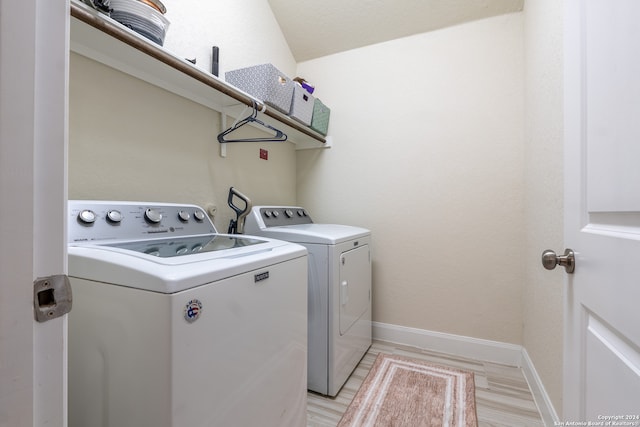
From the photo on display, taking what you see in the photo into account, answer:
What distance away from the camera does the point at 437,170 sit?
83.4 inches

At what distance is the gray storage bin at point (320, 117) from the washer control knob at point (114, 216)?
4.92ft

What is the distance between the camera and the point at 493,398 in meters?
1.59

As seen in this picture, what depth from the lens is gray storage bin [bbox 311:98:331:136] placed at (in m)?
2.22

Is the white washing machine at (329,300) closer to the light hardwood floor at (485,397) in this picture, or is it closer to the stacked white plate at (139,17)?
the light hardwood floor at (485,397)

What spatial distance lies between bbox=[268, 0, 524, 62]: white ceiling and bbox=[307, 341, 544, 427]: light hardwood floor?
244 centimetres

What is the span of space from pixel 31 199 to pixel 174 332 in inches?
16.3

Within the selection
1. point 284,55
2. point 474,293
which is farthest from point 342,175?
point 474,293

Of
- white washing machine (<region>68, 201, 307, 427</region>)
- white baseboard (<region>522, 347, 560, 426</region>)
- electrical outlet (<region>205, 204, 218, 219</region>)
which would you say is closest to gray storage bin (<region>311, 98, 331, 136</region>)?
electrical outlet (<region>205, 204, 218, 219</region>)

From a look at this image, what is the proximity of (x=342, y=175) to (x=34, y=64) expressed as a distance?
2143mm

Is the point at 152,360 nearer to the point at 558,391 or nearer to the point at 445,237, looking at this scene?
the point at 558,391

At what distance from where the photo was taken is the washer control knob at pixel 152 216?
1192 mm

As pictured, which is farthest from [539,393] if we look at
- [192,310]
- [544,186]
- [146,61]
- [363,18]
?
[363,18]

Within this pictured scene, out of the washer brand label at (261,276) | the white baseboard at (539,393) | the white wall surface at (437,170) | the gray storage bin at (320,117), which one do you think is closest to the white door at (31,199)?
the washer brand label at (261,276)

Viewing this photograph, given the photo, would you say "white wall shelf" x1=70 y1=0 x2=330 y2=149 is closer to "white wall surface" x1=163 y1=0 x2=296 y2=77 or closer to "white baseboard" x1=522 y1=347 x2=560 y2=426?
"white wall surface" x1=163 y1=0 x2=296 y2=77
